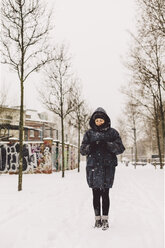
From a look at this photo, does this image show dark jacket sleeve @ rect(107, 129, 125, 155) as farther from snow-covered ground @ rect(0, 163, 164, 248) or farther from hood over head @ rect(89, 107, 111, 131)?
snow-covered ground @ rect(0, 163, 164, 248)

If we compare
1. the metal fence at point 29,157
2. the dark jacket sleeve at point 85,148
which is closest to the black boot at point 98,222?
the dark jacket sleeve at point 85,148

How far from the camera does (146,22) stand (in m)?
12.1

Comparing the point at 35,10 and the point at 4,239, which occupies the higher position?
the point at 35,10

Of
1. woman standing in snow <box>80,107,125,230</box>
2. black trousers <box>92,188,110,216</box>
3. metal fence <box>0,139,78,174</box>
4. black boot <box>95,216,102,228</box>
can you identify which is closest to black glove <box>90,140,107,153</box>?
woman standing in snow <box>80,107,125,230</box>

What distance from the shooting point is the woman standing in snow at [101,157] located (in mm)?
4250

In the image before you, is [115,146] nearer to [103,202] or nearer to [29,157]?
[103,202]

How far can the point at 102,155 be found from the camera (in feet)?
14.1

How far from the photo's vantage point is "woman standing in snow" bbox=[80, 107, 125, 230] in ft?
13.9

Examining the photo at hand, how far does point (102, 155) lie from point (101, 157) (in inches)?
1.4

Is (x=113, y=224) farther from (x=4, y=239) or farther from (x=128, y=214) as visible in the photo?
(x=4, y=239)

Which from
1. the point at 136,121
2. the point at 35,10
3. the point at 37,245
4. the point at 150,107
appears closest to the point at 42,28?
the point at 35,10

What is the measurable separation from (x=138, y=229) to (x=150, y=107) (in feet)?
59.1

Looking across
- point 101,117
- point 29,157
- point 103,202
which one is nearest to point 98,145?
point 101,117

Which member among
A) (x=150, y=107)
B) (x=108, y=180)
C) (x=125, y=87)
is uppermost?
(x=125, y=87)
